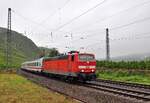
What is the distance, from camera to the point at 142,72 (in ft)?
120

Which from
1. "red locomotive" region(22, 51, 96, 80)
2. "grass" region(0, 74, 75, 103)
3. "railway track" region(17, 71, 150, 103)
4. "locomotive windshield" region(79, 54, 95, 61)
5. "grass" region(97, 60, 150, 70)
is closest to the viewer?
"grass" region(0, 74, 75, 103)

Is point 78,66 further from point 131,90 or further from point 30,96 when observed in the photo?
point 30,96

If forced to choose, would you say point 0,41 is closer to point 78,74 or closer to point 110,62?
point 110,62

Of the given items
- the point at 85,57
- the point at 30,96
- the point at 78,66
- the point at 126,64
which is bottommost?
the point at 30,96

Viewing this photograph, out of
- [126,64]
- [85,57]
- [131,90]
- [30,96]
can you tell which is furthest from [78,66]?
[126,64]

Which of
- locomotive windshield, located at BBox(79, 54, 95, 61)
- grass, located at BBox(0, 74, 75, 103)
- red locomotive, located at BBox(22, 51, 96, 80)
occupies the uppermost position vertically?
locomotive windshield, located at BBox(79, 54, 95, 61)

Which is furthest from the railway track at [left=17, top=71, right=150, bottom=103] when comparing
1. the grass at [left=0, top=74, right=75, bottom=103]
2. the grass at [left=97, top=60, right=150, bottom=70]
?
the grass at [left=97, top=60, right=150, bottom=70]

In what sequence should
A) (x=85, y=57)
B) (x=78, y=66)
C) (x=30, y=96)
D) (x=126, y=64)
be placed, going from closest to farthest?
(x=30, y=96)
(x=78, y=66)
(x=85, y=57)
(x=126, y=64)

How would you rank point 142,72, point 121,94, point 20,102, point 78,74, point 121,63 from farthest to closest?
1. point 121,63
2. point 142,72
3. point 78,74
4. point 121,94
5. point 20,102

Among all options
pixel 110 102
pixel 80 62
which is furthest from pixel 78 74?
pixel 110 102

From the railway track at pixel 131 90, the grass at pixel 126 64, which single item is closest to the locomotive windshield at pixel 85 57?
the railway track at pixel 131 90

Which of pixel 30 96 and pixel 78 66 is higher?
pixel 78 66

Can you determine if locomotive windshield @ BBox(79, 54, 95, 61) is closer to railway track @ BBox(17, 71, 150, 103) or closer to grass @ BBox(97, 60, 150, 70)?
railway track @ BBox(17, 71, 150, 103)

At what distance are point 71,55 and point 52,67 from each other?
10238 mm
